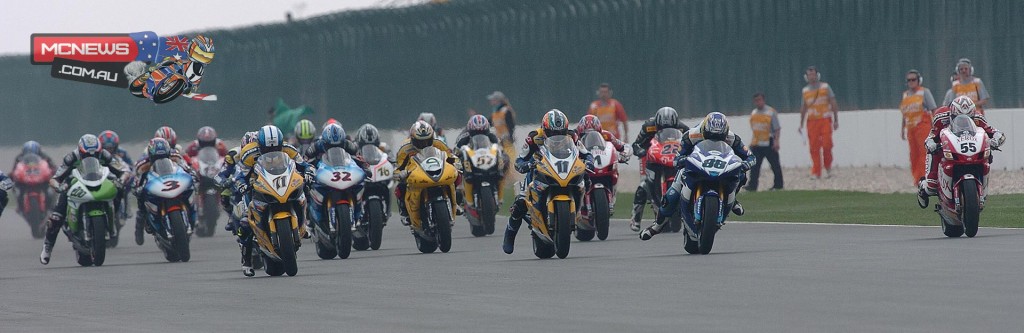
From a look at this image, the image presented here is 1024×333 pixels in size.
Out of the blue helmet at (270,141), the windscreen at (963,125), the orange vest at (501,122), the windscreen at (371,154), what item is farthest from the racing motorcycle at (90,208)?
the orange vest at (501,122)

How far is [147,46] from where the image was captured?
2200 centimetres

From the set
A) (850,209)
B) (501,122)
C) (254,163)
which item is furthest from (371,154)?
(501,122)

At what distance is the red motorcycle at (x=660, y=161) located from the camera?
73.9ft

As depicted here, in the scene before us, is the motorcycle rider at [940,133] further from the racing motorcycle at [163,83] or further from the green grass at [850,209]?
the racing motorcycle at [163,83]

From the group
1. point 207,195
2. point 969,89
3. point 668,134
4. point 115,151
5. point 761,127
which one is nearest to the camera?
point 668,134

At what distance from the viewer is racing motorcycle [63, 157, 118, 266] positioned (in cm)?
2080

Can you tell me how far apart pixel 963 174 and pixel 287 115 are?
28122 millimetres

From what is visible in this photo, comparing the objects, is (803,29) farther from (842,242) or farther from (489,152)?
(842,242)

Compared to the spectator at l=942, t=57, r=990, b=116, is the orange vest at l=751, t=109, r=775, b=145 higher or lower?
lower

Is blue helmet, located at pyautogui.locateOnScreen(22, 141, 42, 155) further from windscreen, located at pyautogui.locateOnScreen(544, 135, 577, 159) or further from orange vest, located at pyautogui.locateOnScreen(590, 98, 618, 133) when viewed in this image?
windscreen, located at pyautogui.locateOnScreen(544, 135, 577, 159)

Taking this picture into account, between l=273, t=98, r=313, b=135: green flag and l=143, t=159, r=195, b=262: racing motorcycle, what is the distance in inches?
902

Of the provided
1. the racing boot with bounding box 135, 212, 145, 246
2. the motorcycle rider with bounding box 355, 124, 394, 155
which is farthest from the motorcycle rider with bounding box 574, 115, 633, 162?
the racing boot with bounding box 135, 212, 145, 246

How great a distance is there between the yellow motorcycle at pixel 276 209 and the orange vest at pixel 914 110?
1314 centimetres

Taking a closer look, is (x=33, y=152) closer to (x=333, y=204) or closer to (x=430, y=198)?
(x=333, y=204)
